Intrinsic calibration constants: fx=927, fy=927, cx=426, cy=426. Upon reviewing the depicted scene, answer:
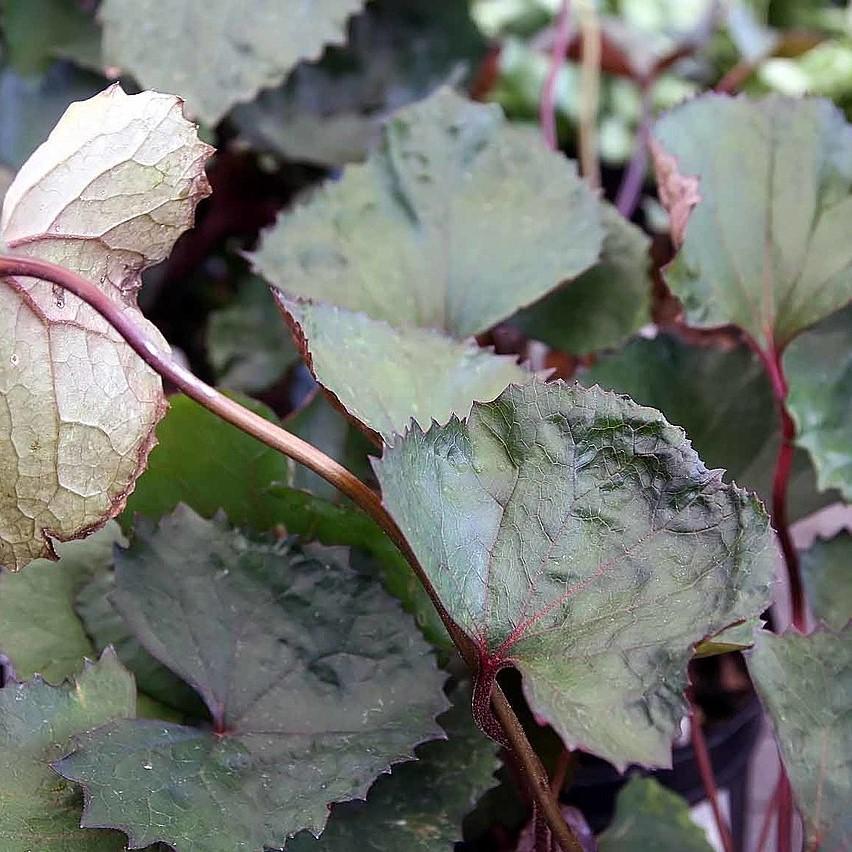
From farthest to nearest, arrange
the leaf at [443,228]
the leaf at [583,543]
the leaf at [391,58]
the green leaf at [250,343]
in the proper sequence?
1. the leaf at [391,58]
2. the green leaf at [250,343]
3. the leaf at [443,228]
4. the leaf at [583,543]

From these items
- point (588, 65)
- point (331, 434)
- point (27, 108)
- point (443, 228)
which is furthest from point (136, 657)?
point (588, 65)

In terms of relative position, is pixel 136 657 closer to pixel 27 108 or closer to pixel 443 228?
pixel 443 228

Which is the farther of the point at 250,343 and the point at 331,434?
the point at 250,343

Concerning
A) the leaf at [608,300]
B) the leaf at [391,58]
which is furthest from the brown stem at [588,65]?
the leaf at [608,300]

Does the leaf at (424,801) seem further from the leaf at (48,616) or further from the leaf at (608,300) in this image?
the leaf at (608,300)

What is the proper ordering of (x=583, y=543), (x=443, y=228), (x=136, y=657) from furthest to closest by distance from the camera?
(x=443, y=228) < (x=136, y=657) < (x=583, y=543)

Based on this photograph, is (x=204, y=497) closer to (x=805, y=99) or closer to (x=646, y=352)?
(x=646, y=352)
